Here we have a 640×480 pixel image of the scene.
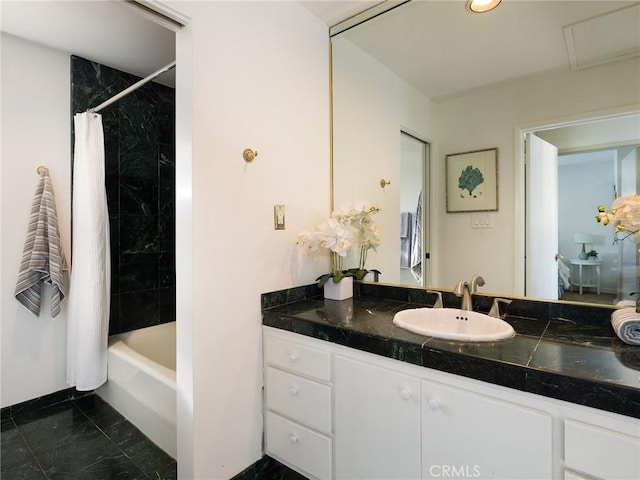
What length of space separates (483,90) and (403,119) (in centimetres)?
43

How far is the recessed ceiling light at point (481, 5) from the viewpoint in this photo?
1513 mm

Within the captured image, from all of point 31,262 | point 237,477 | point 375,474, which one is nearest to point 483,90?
point 375,474

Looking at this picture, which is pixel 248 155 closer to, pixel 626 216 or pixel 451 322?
pixel 451 322

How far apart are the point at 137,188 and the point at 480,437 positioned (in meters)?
2.71

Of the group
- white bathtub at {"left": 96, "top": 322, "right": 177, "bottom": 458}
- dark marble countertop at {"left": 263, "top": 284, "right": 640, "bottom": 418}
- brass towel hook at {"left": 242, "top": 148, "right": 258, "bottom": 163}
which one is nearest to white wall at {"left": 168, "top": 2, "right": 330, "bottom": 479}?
brass towel hook at {"left": 242, "top": 148, "right": 258, "bottom": 163}

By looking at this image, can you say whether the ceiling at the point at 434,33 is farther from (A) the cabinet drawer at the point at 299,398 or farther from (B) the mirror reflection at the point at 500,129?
(A) the cabinet drawer at the point at 299,398

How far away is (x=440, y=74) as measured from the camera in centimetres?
176

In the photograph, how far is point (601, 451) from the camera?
83 cm

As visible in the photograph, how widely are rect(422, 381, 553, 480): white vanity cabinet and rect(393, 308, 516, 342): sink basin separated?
265 mm

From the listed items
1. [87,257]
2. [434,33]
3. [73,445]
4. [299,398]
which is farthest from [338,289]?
[73,445]

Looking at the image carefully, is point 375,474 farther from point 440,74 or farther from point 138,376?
point 440,74

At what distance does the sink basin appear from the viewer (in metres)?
1.32

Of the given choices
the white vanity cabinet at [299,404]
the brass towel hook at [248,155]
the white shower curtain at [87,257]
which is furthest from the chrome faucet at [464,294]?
the white shower curtain at [87,257]

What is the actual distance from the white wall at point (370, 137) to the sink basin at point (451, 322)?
394mm
